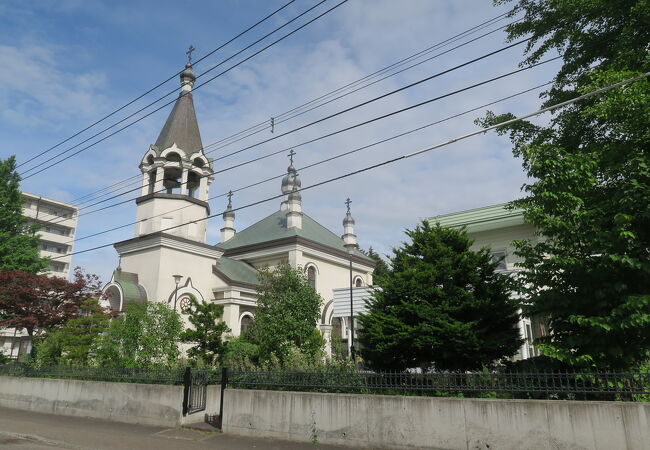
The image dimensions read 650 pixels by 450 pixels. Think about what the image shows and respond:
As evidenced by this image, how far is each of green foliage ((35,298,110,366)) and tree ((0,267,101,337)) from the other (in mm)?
1310

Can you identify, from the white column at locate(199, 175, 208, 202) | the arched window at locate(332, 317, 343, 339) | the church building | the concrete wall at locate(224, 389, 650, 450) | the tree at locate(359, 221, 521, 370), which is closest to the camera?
the concrete wall at locate(224, 389, 650, 450)

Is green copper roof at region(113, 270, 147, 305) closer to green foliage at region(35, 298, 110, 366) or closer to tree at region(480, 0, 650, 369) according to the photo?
green foliage at region(35, 298, 110, 366)

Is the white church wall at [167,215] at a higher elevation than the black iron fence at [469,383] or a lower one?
higher

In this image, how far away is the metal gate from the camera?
11562 millimetres

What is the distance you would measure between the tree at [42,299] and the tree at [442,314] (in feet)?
47.6

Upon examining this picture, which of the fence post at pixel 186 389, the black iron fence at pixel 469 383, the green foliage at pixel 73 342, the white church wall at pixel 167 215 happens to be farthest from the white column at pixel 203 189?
the black iron fence at pixel 469 383

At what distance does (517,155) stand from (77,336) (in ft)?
54.7

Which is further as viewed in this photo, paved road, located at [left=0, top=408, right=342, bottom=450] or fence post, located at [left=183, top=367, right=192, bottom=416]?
fence post, located at [left=183, top=367, right=192, bottom=416]

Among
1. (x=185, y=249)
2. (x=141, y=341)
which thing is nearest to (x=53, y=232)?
(x=185, y=249)

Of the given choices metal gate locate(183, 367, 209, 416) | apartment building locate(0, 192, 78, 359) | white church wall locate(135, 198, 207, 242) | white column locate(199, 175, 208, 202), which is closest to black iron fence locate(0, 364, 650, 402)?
metal gate locate(183, 367, 209, 416)

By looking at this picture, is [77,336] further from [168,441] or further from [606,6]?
[606,6]

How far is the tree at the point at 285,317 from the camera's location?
690 inches

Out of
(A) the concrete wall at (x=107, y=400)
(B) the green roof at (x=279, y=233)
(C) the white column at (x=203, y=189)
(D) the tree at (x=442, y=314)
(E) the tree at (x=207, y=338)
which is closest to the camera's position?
(D) the tree at (x=442, y=314)

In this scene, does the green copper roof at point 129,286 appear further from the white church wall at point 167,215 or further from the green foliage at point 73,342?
the green foliage at point 73,342
